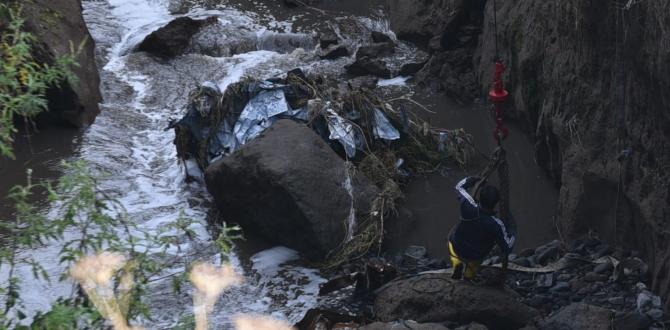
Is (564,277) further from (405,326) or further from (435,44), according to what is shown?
(435,44)

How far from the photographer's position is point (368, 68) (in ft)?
48.1

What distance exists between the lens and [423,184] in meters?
11.3

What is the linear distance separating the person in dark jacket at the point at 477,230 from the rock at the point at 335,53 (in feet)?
26.5

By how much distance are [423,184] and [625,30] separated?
3691 mm

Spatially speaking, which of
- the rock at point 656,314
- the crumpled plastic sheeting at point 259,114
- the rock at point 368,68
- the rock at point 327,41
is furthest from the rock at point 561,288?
the rock at point 327,41

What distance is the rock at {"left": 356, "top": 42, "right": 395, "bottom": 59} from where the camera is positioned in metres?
15.4

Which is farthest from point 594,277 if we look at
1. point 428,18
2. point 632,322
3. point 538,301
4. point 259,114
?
point 428,18

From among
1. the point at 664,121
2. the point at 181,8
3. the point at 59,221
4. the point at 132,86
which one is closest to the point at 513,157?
the point at 664,121

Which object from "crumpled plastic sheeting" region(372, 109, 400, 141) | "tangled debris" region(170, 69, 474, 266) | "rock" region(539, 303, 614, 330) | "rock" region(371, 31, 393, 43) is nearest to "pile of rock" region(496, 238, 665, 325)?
"rock" region(539, 303, 614, 330)

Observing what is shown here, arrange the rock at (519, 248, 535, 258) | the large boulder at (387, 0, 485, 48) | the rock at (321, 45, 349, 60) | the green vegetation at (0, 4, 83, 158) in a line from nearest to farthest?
1. the green vegetation at (0, 4, 83, 158)
2. the rock at (519, 248, 535, 258)
3. the large boulder at (387, 0, 485, 48)
4. the rock at (321, 45, 349, 60)

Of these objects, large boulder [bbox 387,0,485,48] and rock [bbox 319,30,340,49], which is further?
rock [bbox 319,30,340,49]

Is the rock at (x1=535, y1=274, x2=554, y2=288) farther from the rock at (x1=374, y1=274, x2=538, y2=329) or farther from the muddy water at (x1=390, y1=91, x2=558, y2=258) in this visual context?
the muddy water at (x1=390, y1=91, x2=558, y2=258)

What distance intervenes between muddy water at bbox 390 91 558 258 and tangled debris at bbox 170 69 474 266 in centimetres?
23

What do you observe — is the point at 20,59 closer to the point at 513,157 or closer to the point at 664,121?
the point at 664,121
